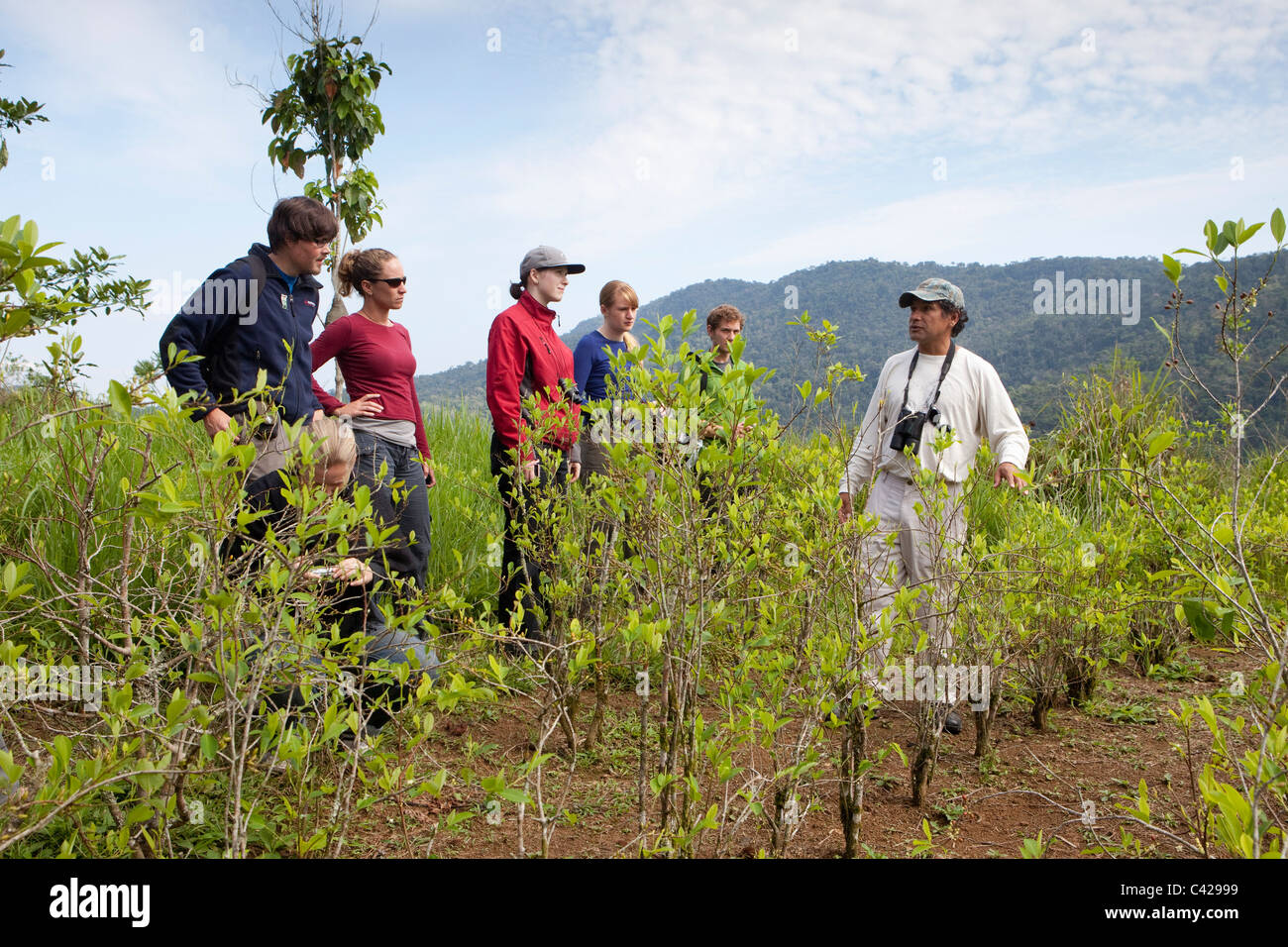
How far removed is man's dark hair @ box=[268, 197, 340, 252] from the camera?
331 centimetres

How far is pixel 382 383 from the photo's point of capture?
12.8 feet

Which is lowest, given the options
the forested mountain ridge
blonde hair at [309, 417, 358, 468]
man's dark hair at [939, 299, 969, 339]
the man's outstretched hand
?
the man's outstretched hand

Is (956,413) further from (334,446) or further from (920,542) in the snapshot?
(334,446)

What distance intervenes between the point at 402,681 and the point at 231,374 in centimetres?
197

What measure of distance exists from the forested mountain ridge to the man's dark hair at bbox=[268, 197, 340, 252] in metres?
19.0

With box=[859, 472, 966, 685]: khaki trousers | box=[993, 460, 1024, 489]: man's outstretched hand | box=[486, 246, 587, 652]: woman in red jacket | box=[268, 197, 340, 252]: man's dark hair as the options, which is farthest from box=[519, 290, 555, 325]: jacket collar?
box=[993, 460, 1024, 489]: man's outstretched hand

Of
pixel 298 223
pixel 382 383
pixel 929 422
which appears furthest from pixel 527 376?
pixel 929 422

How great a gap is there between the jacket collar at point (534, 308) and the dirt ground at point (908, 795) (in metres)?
2.02

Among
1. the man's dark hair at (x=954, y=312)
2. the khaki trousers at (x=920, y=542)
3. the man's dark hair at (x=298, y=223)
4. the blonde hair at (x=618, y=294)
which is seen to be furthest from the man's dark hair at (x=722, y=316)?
the man's dark hair at (x=298, y=223)

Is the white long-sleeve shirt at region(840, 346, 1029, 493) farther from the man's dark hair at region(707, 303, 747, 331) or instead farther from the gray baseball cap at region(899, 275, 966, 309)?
the man's dark hair at region(707, 303, 747, 331)

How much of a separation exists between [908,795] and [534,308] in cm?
294
